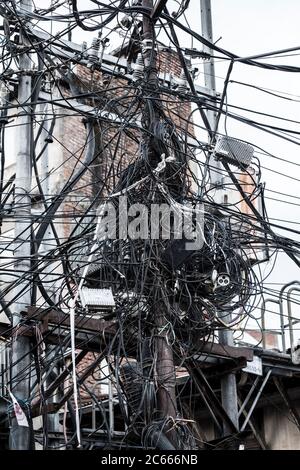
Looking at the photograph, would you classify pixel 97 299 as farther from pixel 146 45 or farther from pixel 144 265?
pixel 146 45

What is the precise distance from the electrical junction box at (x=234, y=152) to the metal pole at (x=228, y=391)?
1.84m

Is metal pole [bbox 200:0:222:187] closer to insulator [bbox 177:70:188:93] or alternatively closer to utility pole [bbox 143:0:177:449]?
insulator [bbox 177:70:188:93]

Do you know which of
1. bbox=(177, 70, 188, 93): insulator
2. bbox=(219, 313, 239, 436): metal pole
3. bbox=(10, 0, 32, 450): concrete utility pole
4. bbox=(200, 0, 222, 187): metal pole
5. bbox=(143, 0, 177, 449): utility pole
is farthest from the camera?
bbox=(200, 0, 222, 187): metal pole

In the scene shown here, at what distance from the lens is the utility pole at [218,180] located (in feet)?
38.2

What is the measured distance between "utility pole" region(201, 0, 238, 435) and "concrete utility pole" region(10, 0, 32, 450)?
2.20m

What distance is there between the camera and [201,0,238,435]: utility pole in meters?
11.6

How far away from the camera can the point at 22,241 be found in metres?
10.9

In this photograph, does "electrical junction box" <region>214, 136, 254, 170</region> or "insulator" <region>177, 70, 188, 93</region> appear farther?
"insulator" <region>177, 70, 188, 93</region>

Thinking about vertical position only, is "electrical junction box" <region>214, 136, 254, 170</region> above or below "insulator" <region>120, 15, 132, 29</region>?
below

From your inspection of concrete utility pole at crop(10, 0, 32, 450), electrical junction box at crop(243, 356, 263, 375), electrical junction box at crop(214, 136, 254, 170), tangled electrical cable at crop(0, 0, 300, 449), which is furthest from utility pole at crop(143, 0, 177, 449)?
electrical junction box at crop(243, 356, 263, 375)

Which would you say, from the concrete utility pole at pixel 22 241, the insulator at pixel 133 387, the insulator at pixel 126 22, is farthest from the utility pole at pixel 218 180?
the concrete utility pole at pixel 22 241

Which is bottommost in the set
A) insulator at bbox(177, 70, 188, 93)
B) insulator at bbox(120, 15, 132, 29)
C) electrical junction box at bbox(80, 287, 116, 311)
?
electrical junction box at bbox(80, 287, 116, 311)

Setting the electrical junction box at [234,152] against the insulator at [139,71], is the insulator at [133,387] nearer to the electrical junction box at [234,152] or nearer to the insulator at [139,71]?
the electrical junction box at [234,152]

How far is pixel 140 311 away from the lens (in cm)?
995
